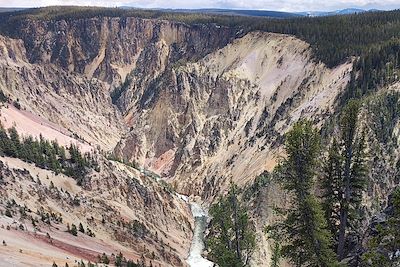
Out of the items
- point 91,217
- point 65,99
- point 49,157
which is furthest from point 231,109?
point 91,217

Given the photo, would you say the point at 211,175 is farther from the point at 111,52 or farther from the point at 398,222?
the point at 111,52

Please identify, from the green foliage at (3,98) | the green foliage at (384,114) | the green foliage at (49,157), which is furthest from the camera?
the green foliage at (3,98)

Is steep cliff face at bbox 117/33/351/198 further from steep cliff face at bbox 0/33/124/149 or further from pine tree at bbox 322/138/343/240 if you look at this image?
pine tree at bbox 322/138/343/240

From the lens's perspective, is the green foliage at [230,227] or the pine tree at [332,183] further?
the green foliage at [230,227]

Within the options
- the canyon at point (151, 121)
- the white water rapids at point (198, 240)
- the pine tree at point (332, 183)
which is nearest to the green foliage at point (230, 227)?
the pine tree at point (332, 183)

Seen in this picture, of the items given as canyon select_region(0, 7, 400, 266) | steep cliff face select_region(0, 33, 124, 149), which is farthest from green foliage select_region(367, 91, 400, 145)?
steep cliff face select_region(0, 33, 124, 149)

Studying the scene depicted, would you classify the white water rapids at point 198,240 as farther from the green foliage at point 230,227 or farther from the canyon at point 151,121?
the green foliage at point 230,227
